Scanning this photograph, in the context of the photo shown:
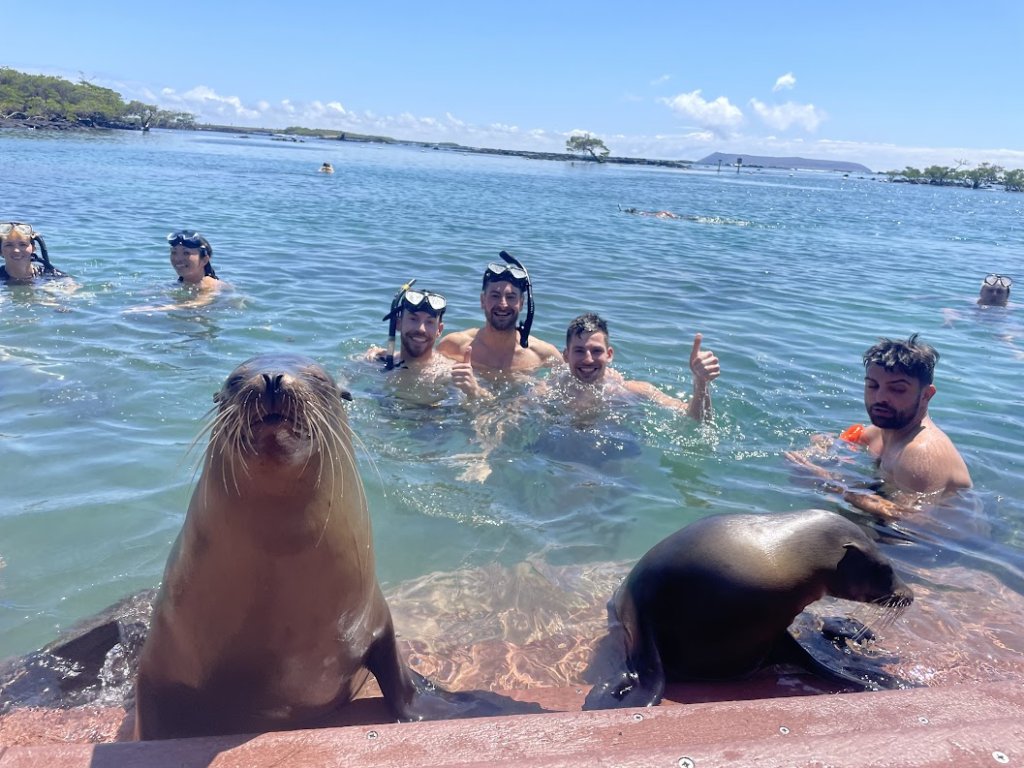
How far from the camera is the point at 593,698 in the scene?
2.85m

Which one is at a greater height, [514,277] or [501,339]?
[514,277]

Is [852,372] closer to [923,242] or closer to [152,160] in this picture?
[923,242]

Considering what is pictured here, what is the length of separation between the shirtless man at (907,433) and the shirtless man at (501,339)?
2986 mm

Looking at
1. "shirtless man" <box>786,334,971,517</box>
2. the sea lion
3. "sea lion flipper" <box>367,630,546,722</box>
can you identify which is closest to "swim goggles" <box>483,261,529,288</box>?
"shirtless man" <box>786,334,971,517</box>

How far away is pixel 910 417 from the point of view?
17.4ft

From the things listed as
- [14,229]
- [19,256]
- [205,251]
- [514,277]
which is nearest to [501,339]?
[514,277]

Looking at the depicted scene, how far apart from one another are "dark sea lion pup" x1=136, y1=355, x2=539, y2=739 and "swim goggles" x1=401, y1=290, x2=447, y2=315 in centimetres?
393

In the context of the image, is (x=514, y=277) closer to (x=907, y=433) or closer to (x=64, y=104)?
(x=907, y=433)

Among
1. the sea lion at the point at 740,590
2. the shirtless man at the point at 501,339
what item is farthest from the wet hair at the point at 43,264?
the sea lion at the point at 740,590

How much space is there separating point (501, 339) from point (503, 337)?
0.03 m

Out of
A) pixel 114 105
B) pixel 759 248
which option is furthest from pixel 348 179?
pixel 114 105

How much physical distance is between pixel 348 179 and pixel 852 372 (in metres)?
31.7

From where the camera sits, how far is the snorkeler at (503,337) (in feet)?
23.1

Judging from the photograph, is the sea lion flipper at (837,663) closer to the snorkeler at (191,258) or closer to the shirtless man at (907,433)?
the shirtless man at (907,433)
